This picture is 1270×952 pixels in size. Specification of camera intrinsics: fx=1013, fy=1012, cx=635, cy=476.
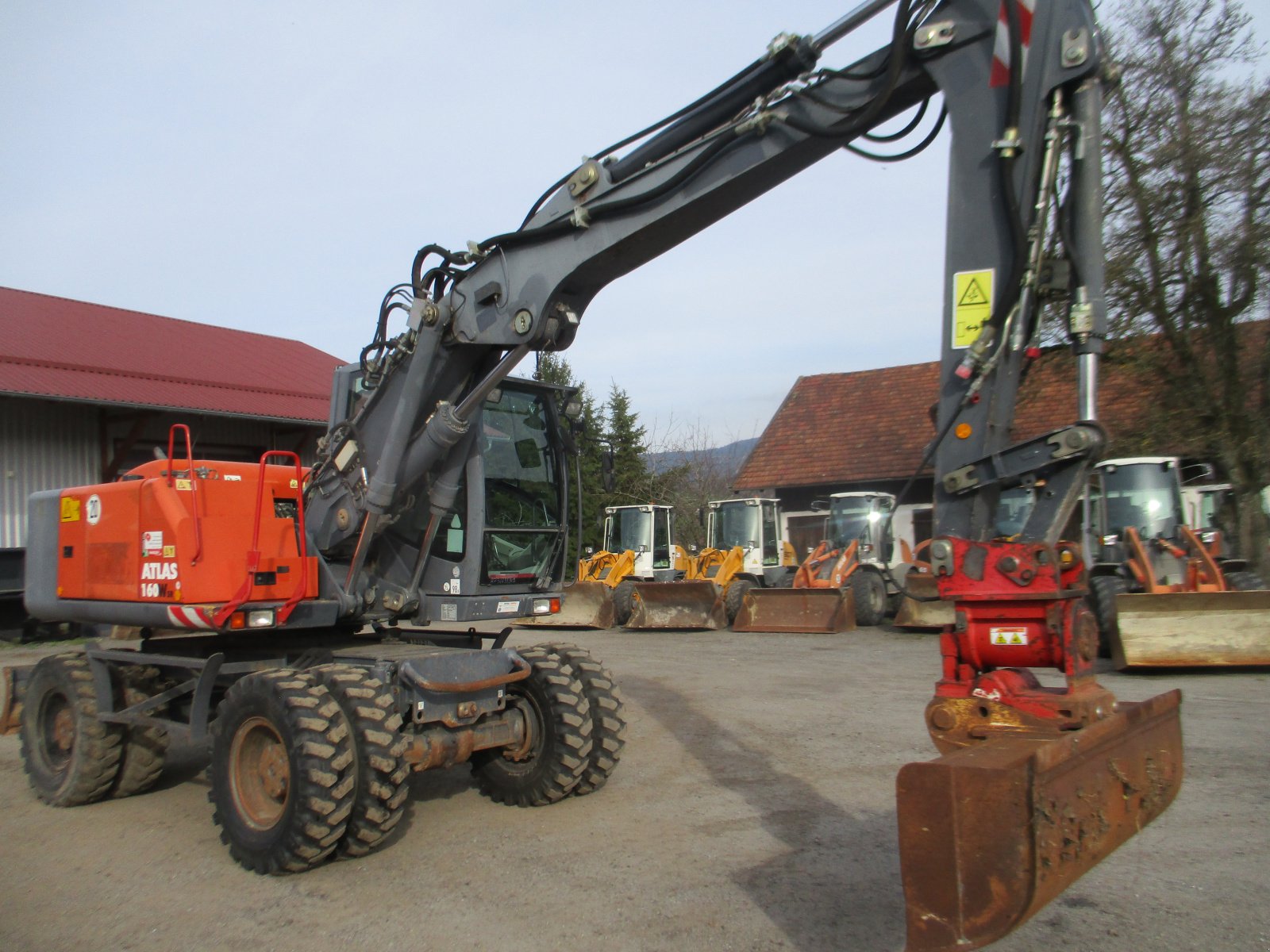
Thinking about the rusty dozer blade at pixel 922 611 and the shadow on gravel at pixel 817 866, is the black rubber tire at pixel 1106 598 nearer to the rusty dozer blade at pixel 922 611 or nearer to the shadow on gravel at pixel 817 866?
the rusty dozer blade at pixel 922 611

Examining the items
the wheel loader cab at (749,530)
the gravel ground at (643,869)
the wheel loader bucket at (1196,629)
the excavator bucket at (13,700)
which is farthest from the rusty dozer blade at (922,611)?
the excavator bucket at (13,700)

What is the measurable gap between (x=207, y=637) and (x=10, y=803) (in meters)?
1.72

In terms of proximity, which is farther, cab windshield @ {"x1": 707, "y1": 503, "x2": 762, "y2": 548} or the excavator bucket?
cab windshield @ {"x1": 707, "y1": 503, "x2": 762, "y2": 548}

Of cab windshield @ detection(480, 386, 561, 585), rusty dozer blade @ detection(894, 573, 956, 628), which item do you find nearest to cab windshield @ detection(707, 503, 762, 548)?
rusty dozer blade @ detection(894, 573, 956, 628)

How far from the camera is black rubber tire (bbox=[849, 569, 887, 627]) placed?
17500 mm

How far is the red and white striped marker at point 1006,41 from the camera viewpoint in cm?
392

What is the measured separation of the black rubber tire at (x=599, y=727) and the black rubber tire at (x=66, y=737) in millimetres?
3082

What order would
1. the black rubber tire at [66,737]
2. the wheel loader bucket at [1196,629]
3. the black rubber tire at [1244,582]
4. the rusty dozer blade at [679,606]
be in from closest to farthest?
the black rubber tire at [66,737]
the wheel loader bucket at [1196,629]
the black rubber tire at [1244,582]
the rusty dozer blade at [679,606]

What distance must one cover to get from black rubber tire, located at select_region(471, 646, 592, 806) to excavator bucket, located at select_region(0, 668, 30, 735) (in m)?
3.58

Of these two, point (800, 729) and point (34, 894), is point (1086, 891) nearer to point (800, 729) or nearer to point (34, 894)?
point (800, 729)

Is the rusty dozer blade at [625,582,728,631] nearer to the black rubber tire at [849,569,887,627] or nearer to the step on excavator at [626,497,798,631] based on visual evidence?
the step on excavator at [626,497,798,631]

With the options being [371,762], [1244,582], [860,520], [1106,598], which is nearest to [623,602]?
[860,520]

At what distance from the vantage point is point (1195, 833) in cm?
541

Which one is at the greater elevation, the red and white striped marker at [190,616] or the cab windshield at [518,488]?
the cab windshield at [518,488]
